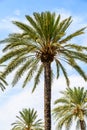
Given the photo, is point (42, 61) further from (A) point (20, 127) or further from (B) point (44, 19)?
(A) point (20, 127)

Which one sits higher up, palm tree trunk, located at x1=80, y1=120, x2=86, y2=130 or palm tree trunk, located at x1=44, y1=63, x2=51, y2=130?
palm tree trunk, located at x1=80, y1=120, x2=86, y2=130

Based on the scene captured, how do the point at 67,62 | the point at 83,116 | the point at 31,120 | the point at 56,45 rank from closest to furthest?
the point at 56,45 → the point at 67,62 → the point at 83,116 → the point at 31,120

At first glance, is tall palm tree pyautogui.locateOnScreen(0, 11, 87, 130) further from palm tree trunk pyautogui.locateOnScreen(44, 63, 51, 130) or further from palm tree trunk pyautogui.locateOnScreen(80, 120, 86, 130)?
palm tree trunk pyautogui.locateOnScreen(80, 120, 86, 130)

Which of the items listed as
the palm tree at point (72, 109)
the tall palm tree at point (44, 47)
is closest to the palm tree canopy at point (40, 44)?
the tall palm tree at point (44, 47)

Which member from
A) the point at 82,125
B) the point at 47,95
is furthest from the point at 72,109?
the point at 47,95

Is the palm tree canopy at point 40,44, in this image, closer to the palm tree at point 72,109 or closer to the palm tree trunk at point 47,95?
the palm tree trunk at point 47,95

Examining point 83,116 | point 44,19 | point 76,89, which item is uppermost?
point 76,89

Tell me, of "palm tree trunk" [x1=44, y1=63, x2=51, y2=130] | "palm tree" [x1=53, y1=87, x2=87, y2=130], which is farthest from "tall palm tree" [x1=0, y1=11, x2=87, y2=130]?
"palm tree" [x1=53, y1=87, x2=87, y2=130]

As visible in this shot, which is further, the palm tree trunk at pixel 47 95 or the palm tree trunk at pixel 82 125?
the palm tree trunk at pixel 82 125

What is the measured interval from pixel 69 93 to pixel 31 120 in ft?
46.2

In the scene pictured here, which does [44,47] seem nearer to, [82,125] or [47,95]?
→ [47,95]

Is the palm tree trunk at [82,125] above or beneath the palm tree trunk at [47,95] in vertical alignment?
above

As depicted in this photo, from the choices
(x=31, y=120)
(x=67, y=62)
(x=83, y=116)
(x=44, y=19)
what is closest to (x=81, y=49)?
(x=67, y=62)

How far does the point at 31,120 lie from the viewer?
213ft
